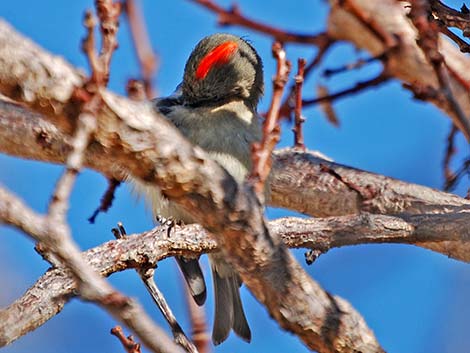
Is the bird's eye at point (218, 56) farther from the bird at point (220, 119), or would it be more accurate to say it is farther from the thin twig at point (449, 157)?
the thin twig at point (449, 157)

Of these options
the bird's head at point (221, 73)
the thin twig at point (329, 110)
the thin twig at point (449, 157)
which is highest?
the bird's head at point (221, 73)

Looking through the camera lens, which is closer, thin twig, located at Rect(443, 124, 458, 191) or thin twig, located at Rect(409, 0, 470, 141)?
thin twig, located at Rect(409, 0, 470, 141)

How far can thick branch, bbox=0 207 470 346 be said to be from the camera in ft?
8.87

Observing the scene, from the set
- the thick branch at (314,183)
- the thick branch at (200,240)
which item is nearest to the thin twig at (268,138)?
the thick branch at (200,240)

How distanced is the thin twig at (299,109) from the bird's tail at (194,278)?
0.74 meters

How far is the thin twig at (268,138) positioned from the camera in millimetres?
2150

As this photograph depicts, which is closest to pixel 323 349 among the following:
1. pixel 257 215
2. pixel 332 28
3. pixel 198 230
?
pixel 257 215

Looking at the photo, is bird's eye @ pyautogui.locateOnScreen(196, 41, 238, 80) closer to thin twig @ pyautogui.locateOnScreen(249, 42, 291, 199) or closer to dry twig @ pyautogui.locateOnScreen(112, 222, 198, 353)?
dry twig @ pyautogui.locateOnScreen(112, 222, 198, 353)

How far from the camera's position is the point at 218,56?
14.0 ft

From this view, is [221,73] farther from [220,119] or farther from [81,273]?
[81,273]

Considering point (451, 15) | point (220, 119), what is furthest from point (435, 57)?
point (220, 119)

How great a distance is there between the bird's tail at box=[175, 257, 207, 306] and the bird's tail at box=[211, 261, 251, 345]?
6.3 inches

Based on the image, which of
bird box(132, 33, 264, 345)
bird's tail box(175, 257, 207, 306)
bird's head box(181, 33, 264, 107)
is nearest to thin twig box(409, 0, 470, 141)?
bird box(132, 33, 264, 345)

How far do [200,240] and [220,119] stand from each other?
998 millimetres
